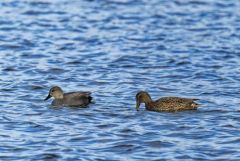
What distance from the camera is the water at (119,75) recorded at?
1434 centimetres

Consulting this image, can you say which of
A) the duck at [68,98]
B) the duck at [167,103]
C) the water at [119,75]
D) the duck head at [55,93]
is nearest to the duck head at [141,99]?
the duck at [167,103]

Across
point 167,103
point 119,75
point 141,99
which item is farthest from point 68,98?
point 119,75

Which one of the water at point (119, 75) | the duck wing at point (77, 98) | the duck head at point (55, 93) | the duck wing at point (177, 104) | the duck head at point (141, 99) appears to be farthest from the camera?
the duck head at point (55, 93)

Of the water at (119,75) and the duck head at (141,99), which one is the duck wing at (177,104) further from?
the duck head at (141,99)

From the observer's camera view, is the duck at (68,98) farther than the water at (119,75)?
Yes

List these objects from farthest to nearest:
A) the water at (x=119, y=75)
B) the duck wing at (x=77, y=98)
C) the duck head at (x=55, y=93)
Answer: the duck head at (x=55, y=93), the duck wing at (x=77, y=98), the water at (x=119, y=75)

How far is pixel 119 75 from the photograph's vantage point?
20.5 metres

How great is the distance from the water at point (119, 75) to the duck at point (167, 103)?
5.6 inches

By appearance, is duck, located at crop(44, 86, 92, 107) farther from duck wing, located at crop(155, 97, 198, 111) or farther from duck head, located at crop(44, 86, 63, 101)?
duck wing, located at crop(155, 97, 198, 111)

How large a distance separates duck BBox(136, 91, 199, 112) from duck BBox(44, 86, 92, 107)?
3.21 feet

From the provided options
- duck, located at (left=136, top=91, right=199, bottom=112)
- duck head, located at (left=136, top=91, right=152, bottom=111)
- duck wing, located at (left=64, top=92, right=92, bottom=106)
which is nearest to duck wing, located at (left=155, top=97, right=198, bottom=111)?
duck, located at (left=136, top=91, right=199, bottom=112)

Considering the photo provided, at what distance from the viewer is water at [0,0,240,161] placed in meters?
14.3

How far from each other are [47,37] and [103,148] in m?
11.9

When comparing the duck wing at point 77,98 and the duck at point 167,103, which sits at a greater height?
the duck wing at point 77,98
